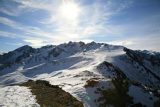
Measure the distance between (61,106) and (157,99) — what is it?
80.1 feet

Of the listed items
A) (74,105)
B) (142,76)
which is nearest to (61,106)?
(74,105)

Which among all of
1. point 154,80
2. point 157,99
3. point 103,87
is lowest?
point 154,80

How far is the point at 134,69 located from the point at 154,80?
20.1m

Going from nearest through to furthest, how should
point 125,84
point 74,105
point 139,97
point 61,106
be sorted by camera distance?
1. point 61,106
2. point 74,105
3. point 125,84
4. point 139,97

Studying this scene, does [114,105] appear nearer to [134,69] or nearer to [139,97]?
[139,97]

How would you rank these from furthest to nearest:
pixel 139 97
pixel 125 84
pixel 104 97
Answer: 1. pixel 139 97
2. pixel 104 97
3. pixel 125 84

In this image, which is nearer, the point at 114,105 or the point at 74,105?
the point at 74,105

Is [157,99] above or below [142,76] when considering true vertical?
above

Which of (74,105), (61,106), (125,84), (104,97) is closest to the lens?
(61,106)

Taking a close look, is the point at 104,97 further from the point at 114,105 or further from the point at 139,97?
the point at 139,97

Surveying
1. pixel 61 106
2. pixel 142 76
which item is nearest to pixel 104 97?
pixel 61 106

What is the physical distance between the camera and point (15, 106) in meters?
23.3

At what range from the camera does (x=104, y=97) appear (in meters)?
37.2

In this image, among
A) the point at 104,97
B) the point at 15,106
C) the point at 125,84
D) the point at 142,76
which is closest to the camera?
the point at 15,106
